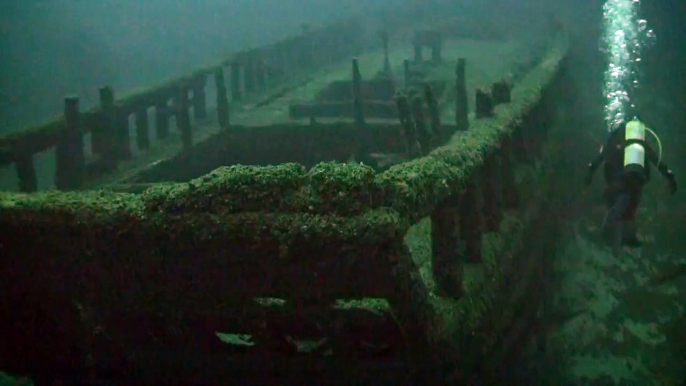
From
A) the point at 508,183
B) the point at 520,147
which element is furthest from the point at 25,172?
the point at 520,147

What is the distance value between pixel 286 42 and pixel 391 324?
515 inches

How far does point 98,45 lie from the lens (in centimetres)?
4738

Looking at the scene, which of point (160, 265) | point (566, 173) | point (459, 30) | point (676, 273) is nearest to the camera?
point (160, 265)

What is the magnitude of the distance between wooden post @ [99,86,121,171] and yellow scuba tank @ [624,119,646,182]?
22.8 ft

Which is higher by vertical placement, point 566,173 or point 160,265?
point 160,265

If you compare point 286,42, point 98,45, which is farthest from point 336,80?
point 98,45

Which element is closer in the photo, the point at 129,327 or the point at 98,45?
the point at 129,327

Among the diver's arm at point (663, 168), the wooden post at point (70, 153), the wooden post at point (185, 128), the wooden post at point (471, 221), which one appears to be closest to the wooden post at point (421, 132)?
the wooden post at point (471, 221)

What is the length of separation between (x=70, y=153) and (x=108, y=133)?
3.13 feet

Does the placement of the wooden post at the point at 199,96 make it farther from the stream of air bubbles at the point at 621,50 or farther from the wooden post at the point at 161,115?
the stream of air bubbles at the point at 621,50

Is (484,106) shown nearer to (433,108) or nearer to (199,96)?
→ (433,108)

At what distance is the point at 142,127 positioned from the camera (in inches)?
381

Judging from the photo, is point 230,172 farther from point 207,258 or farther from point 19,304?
point 19,304

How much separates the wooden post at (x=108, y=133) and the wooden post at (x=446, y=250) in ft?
19.3
